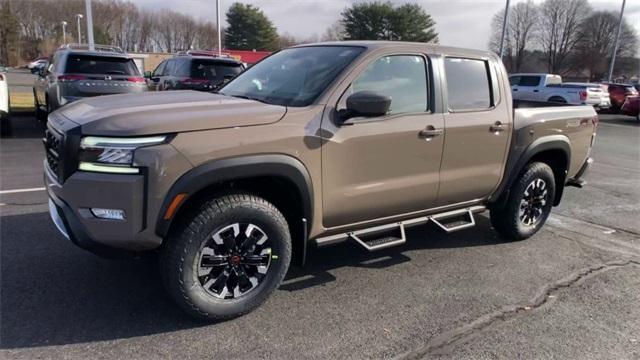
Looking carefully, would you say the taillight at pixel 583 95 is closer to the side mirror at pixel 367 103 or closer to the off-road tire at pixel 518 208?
the off-road tire at pixel 518 208

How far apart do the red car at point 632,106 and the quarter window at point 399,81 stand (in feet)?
79.2

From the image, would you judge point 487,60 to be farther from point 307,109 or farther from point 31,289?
point 31,289

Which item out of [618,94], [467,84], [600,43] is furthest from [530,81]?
[600,43]

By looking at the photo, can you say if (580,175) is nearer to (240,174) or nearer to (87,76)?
(240,174)

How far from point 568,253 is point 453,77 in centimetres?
219

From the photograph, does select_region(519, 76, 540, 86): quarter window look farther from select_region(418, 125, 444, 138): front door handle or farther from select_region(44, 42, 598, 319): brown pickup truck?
select_region(418, 125, 444, 138): front door handle

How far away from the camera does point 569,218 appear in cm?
621

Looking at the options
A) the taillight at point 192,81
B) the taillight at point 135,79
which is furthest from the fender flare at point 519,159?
the taillight at point 192,81

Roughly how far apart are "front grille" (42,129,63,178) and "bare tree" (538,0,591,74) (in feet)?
320

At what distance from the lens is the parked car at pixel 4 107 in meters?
9.37

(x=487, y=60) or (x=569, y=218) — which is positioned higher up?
(x=487, y=60)

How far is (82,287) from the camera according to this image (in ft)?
11.9

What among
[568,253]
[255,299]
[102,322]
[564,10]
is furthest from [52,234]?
[564,10]

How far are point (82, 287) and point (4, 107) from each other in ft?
25.5
